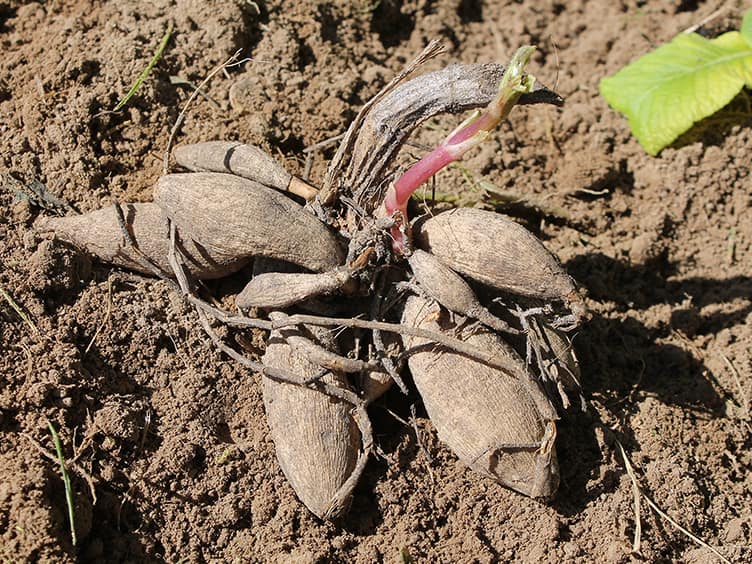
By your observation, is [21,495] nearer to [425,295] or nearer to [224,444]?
[224,444]

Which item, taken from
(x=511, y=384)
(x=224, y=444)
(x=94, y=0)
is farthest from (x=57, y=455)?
(x=94, y=0)

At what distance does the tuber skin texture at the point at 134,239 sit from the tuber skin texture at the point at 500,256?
55 centimetres

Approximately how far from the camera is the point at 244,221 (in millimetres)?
1822

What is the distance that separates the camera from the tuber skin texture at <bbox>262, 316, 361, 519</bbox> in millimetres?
1796

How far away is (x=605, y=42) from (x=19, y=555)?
2.59 m

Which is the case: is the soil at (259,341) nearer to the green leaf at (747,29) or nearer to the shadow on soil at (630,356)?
the shadow on soil at (630,356)

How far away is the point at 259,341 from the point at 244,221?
14.5 inches

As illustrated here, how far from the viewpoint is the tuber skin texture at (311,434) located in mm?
1796

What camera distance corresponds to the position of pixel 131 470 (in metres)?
1.86

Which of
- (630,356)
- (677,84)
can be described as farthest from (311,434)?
(677,84)

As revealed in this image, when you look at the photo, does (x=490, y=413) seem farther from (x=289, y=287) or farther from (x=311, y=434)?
(x=289, y=287)

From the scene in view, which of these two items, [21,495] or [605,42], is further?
[605,42]

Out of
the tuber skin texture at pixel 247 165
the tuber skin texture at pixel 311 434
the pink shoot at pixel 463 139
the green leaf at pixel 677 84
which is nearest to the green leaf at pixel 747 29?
the green leaf at pixel 677 84

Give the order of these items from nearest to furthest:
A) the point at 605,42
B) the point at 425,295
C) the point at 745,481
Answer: the point at 425,295, the point at 745,481, the point at 605,42
